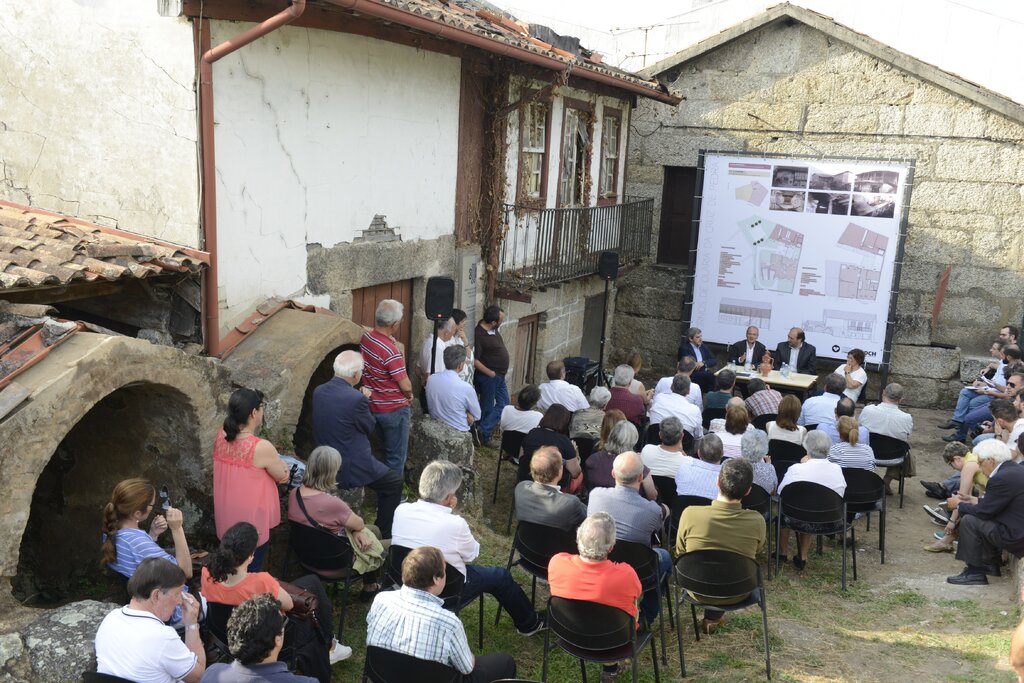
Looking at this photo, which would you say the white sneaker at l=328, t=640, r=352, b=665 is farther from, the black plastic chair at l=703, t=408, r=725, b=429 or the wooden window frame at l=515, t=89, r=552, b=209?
the wooden window frame at l=515, t=89, r=552, b=209

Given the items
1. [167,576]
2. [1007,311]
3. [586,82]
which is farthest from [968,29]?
[167,576]

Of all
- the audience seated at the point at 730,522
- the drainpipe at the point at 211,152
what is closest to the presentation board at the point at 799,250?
the audience seated at the point at 730,522

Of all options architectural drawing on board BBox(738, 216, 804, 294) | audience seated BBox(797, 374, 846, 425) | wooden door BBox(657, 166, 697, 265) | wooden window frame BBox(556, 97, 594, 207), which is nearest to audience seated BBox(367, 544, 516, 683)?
audience seated BBox(797, 374, 846, 425)

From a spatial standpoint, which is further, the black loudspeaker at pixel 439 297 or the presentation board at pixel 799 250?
the presentation board at pixel 799 250

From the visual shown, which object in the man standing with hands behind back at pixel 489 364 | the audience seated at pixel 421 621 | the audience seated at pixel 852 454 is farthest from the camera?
the man standing with hands behind back at pixel 489 364

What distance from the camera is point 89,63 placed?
5820 millimetres

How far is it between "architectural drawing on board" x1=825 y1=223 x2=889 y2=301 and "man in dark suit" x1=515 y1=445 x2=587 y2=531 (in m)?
8.20

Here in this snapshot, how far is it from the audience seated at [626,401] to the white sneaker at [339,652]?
389 centimetres

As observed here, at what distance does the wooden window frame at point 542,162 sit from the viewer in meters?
10.2

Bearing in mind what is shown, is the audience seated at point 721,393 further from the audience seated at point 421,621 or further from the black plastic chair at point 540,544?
the audience seated at point 421,621

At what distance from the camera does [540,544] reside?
534cm

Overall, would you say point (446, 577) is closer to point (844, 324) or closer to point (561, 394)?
point (561, 394)

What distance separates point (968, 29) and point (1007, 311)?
1169 centimetres

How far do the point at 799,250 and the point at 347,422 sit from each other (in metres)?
8.69
